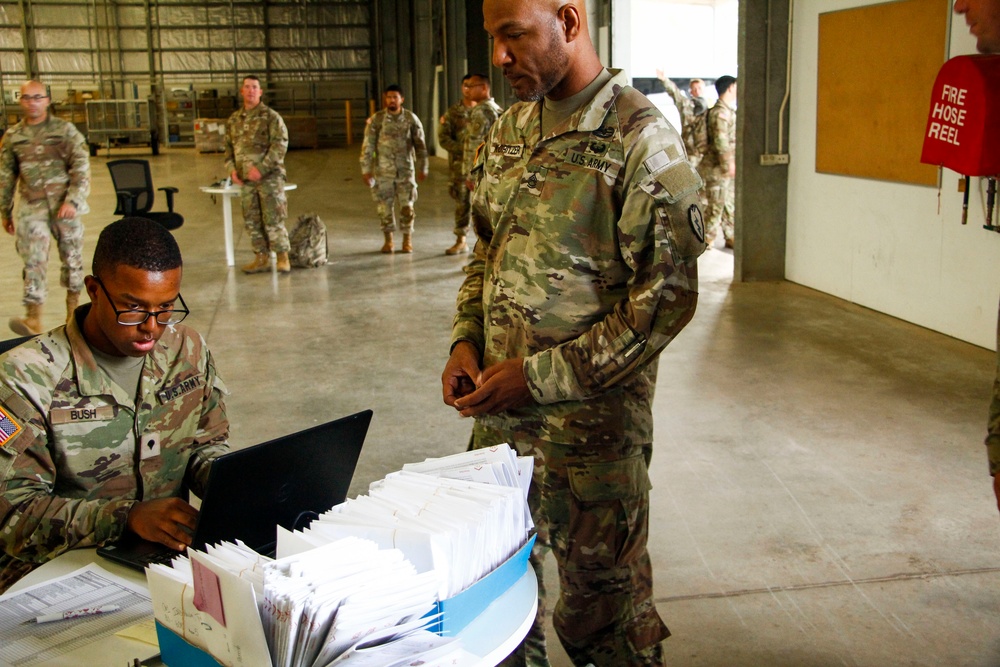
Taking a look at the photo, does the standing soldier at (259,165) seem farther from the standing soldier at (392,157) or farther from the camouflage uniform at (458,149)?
the camouflage uniform at (458,149)

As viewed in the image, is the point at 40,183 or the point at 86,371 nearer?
the point at 86,371

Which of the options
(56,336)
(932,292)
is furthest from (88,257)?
(56,336)

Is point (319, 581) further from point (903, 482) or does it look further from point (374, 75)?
point (374, 75)

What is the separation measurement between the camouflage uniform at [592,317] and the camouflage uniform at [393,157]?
24.3ft

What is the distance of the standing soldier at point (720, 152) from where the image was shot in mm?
8867

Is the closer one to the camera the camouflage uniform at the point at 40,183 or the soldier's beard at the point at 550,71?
the soldier's beard at the point at 550,71

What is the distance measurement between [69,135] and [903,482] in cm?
550

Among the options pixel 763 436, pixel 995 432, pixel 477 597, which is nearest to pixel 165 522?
pixel 477 597

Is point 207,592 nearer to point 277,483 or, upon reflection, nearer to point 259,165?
point 277,483

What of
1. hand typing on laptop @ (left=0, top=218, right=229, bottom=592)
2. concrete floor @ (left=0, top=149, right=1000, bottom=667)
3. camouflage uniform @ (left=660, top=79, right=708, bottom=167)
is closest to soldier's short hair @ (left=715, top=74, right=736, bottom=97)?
camouflage uniform @ (left=660, top=79, right=708, bottom=167)

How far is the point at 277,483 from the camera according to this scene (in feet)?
5.26

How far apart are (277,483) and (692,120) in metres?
8.68

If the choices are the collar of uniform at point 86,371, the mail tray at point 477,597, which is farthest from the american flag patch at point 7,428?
the mail tray at point 477,597

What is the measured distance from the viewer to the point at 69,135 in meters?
6.44
